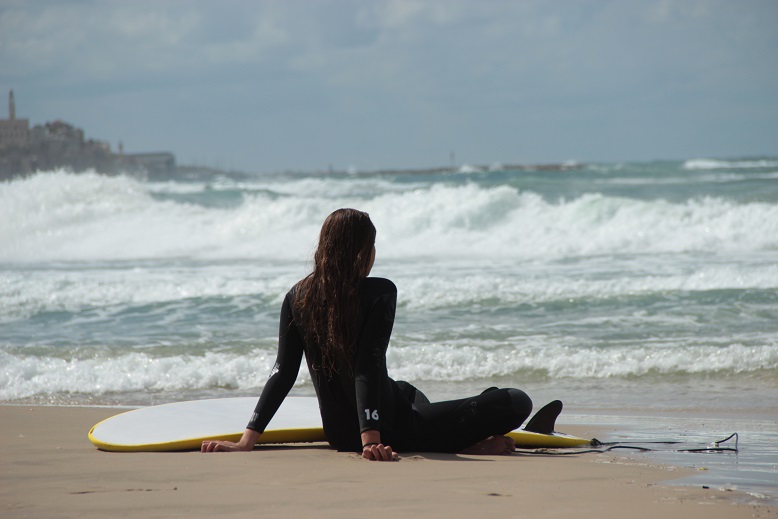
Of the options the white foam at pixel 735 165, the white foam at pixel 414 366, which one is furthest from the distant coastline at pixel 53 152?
the white foam at pixel 414 366

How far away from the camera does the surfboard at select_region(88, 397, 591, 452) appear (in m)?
3.71

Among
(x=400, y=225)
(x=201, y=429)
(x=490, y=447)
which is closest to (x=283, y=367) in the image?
(x=201, y=429)

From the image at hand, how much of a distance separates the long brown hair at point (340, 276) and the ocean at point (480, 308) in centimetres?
12

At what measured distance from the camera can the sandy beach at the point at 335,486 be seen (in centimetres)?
264

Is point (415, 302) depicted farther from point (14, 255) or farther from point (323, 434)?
point (14, 255)

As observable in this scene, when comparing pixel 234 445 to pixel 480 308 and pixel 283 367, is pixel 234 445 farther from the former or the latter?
pixel 480 308

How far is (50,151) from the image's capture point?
2128 inches

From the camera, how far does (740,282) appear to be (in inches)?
400

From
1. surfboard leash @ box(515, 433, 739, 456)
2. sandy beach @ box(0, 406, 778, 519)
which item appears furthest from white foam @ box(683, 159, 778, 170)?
sandy beach @ box(0, 406, 778, 519)

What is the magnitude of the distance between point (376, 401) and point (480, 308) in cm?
604

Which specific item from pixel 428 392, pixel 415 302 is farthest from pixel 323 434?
pixel 415 302

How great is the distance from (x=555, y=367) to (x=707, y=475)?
355 centimetres

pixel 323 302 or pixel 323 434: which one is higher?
pixel 323 302

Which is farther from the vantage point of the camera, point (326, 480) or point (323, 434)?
point (323, 434)
